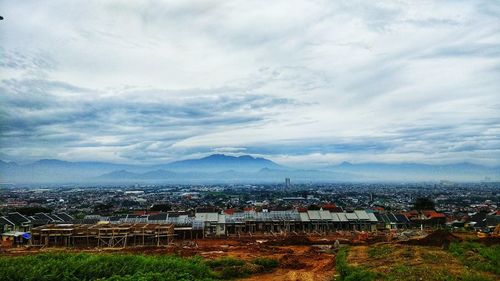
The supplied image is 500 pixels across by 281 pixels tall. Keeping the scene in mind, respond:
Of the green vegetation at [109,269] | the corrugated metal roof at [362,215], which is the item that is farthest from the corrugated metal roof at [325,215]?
the green vegetation at [109,269]

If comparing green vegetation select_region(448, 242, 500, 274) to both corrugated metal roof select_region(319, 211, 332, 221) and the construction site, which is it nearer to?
corrugated metal roof select_region(319, 211, 332, 221)

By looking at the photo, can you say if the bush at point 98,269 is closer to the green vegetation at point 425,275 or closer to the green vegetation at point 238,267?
the green vegetation at point 238,267

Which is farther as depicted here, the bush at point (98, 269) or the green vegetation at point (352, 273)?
the bush at point (98, 269)

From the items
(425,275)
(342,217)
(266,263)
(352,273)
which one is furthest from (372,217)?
(425,275)

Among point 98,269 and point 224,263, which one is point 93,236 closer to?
point 98,269

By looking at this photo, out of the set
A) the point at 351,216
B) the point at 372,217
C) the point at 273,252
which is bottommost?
the point at 273,252


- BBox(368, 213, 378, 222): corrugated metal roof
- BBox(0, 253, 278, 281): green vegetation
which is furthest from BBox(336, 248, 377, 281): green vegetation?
BBox(368, 213, 378, 222): corrugated metal roof
